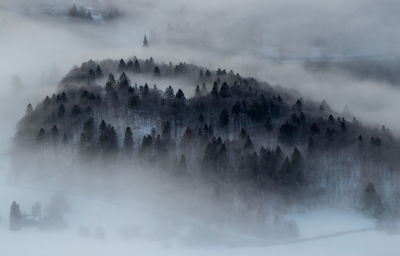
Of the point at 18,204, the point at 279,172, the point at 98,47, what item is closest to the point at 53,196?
the point at 18,204

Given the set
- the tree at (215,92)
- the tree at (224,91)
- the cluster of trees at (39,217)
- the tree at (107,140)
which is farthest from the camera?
the tree at (224,91)

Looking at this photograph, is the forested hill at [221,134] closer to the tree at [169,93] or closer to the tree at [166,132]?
the tree at [169,93]

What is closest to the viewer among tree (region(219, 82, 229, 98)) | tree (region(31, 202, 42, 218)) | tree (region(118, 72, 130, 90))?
tree (region(31, 202, 42, 218))

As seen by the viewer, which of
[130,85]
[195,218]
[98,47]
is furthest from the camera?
[98,47]

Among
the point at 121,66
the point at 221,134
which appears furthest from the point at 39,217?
the point at 121,66

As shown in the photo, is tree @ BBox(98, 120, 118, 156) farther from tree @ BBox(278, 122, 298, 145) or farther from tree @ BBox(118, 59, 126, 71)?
tree @ BBox(118, 59, 126, 71)

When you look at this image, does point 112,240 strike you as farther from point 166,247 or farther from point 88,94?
point 88,94

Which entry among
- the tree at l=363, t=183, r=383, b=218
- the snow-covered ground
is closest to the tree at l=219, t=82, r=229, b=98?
the snow-covered ground

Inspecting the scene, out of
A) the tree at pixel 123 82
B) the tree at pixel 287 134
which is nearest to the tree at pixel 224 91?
the tree at pixel 287 134

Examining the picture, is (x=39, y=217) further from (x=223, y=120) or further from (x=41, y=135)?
(x=223, y=120)
